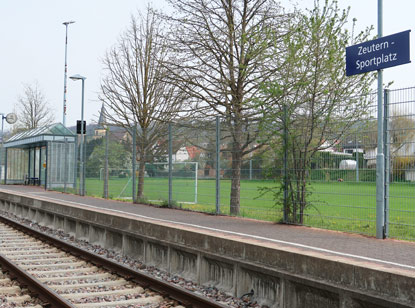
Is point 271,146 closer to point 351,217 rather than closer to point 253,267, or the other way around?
point 351,217

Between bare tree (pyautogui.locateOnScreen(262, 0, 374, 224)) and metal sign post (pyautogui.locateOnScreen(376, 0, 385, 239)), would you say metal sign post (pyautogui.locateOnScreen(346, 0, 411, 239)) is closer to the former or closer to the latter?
metal sign post (pyautogui.locateOnScreen(376, 0, 385, 239))

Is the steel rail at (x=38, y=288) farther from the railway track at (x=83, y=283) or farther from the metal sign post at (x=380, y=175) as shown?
the metal sign post at (x=380, y=175)

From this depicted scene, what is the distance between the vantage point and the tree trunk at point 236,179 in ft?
42.5

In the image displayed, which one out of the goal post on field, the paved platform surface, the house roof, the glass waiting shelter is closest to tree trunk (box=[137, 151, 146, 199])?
the goal post on field

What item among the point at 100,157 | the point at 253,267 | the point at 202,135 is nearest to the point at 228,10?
the point at 202,135

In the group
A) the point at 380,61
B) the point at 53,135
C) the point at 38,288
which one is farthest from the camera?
the point at 53,135

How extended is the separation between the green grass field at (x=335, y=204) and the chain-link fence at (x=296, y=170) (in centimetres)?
2

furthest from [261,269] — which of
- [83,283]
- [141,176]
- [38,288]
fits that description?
[141,176]

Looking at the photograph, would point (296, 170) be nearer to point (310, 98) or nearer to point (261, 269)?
point (310, 98)

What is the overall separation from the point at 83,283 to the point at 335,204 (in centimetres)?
507

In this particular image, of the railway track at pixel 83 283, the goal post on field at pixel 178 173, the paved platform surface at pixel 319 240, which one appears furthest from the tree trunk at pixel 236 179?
the railway track at pixel 83 283

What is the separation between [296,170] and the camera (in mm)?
11414

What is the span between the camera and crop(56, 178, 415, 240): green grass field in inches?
364

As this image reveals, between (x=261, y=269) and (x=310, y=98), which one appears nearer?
(x=261, y=269)
